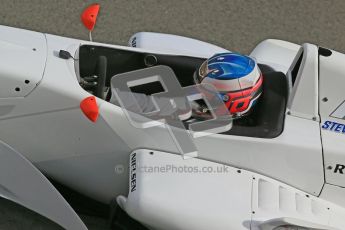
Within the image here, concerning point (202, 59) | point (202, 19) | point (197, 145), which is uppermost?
point (202, 59)

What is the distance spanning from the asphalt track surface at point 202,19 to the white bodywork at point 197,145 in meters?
1.75

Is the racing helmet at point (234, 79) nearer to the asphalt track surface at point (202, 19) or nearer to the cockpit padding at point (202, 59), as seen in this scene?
the cockpit padding at point (202, 59)

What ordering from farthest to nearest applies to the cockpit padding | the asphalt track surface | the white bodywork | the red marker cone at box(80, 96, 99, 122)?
1. the asphalt track surface
2. the cockpit padding
3. the white bodywork
4. the red marker cone at box(80, 96, 99, 122)

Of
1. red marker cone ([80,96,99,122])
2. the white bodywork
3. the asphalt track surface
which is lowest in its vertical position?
the asphalt track surface

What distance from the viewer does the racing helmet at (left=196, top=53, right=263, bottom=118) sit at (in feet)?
9.96

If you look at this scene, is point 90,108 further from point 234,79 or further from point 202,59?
point 202,59

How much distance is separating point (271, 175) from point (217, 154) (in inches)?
12.0

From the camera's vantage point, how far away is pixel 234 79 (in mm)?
3029

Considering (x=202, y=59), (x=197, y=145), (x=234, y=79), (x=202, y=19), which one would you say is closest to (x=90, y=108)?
(x=197, y=145)

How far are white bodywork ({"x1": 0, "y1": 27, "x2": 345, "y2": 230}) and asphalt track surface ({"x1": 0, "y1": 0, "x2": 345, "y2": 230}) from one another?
1751 millimetres

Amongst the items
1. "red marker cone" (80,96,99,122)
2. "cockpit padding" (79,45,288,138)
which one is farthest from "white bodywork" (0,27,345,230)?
"red marker cone" (80,96,99,122)

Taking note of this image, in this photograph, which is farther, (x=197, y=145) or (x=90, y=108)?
(x=197, y=145)

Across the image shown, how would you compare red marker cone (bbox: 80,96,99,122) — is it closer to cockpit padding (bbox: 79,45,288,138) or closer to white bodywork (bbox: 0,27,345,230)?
white bodywork (bbox: 0,27,345,230)

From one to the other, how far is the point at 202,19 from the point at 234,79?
7.23ft
